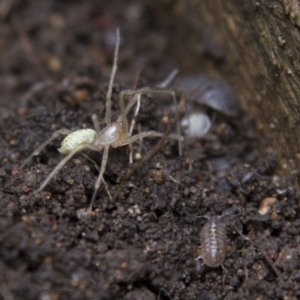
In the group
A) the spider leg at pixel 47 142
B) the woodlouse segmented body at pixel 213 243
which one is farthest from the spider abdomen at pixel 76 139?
the woodlouse segmented body at pixel 213 243

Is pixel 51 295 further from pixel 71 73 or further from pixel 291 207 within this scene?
pixel 71 73

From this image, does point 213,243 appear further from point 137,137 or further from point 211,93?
point 211,93

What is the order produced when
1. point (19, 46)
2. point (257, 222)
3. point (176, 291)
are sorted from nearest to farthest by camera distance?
1. point (176, 291)
2. point (257, 222)
3. point (19, 46)

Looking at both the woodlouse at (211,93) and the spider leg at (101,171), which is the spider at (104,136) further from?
the woodlouse at (211,93)

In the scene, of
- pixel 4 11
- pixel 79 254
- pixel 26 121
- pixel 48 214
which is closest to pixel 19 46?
pixel 4 11

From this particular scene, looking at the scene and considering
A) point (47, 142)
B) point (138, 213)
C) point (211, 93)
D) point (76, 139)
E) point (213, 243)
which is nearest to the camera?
point (213, 243)

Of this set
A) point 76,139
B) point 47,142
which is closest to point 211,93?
point 76,139
